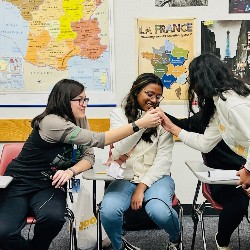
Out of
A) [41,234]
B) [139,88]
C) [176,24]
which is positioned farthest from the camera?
[176,24]

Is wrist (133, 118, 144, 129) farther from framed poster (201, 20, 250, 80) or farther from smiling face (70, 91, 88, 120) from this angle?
framed poster (201, 20, 250, 80)

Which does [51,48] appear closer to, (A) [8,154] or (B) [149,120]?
(A) [8,154]

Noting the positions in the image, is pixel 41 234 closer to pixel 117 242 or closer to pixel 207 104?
pixel 117 242

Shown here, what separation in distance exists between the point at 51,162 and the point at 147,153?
66 cm

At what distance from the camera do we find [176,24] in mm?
3498

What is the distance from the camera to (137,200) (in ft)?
8.48

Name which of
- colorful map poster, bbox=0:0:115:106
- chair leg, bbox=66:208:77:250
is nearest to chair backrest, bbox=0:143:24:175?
chair leg, bbox=66:208:77:250

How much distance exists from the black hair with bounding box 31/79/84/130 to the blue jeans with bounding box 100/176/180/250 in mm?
555

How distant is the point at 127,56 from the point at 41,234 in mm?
1733

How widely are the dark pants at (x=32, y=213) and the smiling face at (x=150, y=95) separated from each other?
815 mm

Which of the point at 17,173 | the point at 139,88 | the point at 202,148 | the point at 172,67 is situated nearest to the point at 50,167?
the point at 17,173

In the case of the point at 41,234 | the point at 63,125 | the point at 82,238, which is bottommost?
the point at 82,238

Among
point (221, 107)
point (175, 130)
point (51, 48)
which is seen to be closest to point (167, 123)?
point (175, 130)

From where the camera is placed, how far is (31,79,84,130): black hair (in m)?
2.54
